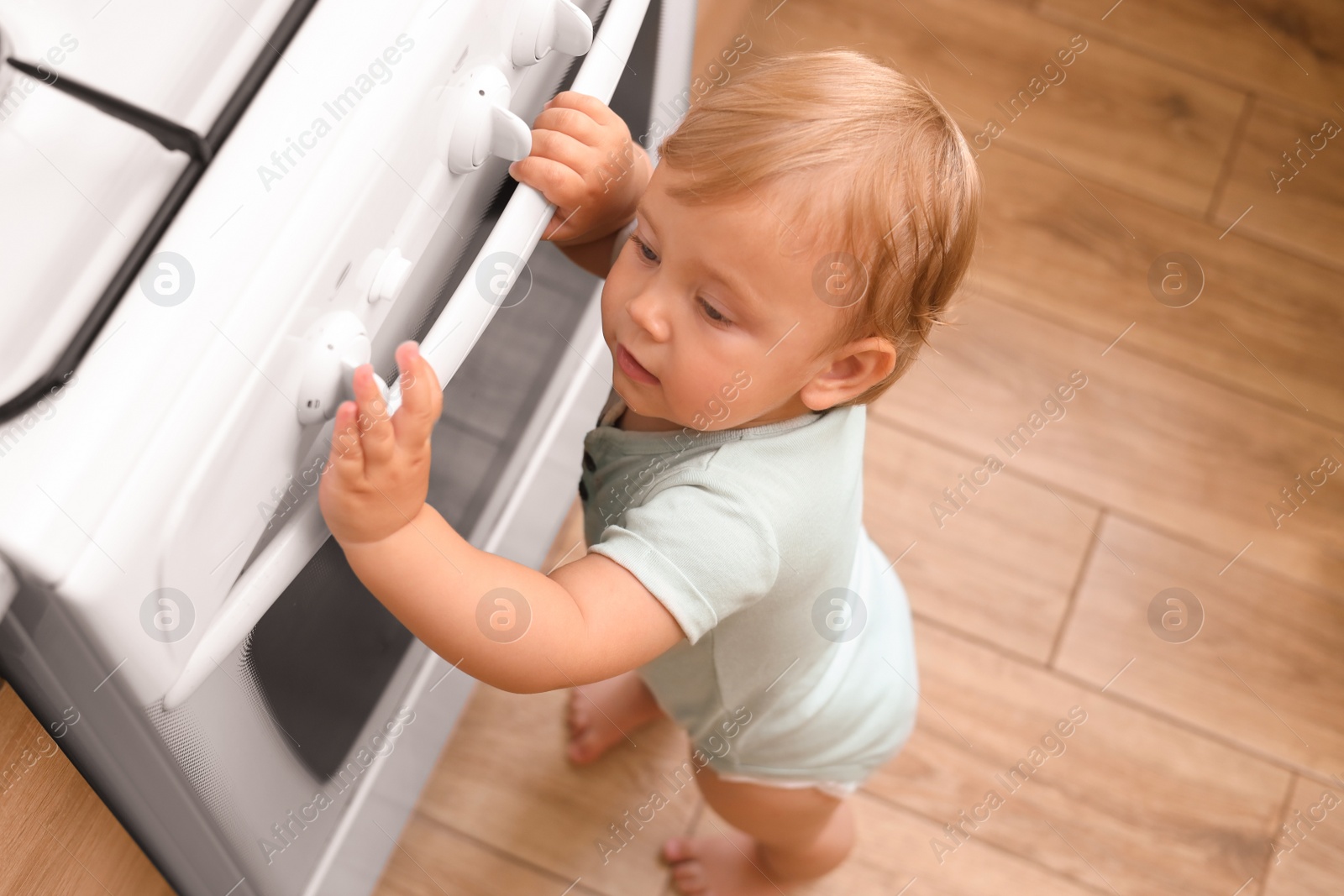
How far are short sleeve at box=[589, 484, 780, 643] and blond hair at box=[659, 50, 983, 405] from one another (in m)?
0.10

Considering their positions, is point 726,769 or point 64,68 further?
point 726,769

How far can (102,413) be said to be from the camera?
32cm

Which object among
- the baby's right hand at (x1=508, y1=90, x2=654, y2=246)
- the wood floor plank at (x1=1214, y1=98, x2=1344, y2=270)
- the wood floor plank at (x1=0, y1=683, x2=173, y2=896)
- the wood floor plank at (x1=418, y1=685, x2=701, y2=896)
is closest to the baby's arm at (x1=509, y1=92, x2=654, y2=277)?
the baby's right hand at (x1=508, y1=90, x2=654, y2=246)

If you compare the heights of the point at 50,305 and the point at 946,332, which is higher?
the point at 50,305

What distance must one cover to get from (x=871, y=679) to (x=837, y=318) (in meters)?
0.34

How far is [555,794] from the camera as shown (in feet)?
3.35

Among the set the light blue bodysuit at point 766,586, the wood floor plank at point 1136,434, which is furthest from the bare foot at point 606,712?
the wood floor plank at point 1136,434

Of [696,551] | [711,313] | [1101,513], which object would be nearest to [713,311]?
[711,313]

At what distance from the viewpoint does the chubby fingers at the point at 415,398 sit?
1.35ft

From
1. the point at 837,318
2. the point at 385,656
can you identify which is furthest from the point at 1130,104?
the point at 385,656

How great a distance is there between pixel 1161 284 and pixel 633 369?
100cm

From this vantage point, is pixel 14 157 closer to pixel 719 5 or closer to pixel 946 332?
pixel 719 5

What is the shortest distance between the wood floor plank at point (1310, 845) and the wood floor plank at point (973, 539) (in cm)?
28

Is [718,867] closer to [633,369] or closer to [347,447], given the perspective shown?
[633,369]
